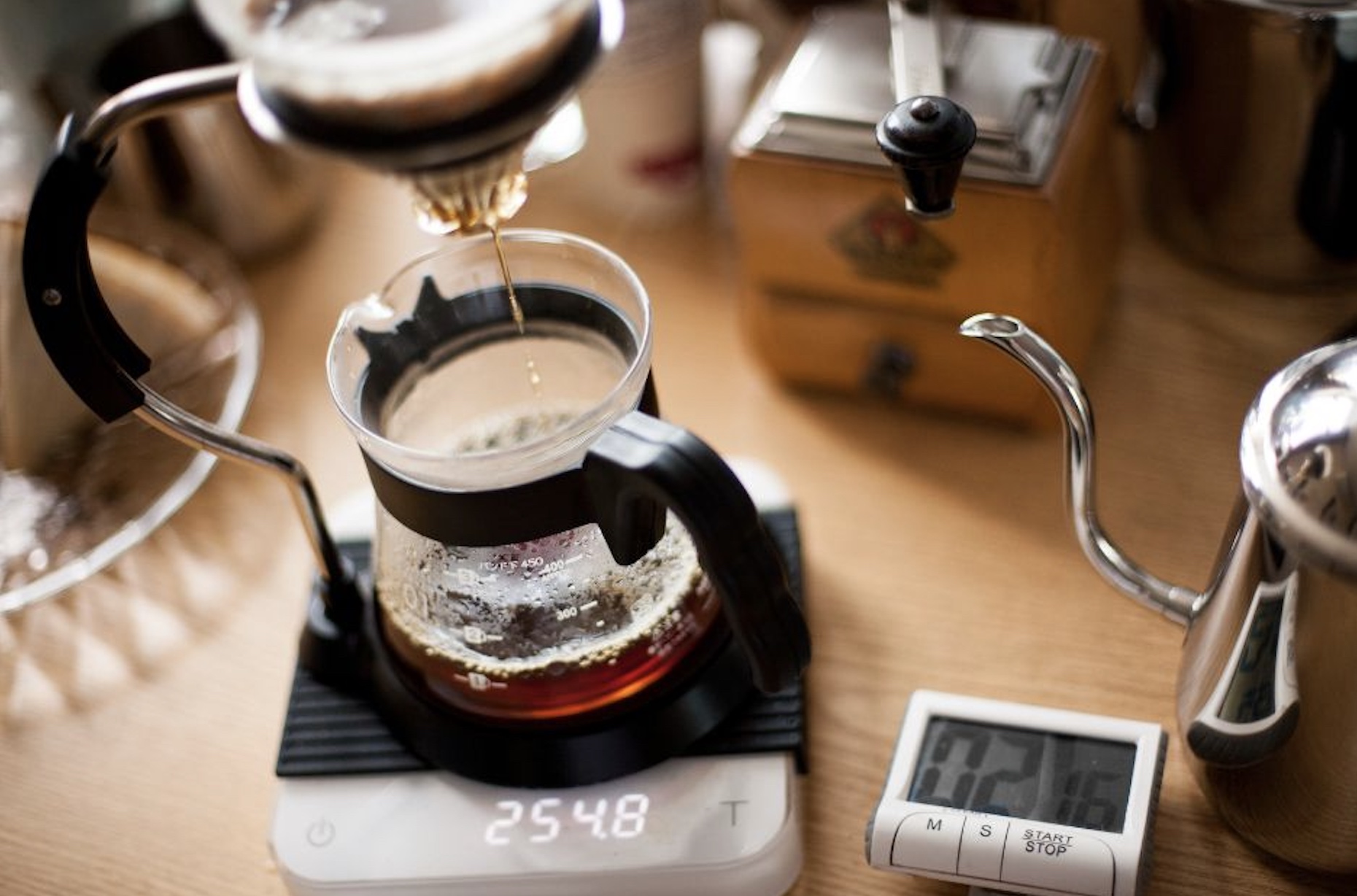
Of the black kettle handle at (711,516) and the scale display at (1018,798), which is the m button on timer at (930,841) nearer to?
the scale display at (1018,798)

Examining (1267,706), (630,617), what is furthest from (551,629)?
(1267,706)

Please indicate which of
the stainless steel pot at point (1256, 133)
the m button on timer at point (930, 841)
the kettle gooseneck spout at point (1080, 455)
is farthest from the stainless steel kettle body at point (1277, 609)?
the stainless steel pot at point (1256, 133)

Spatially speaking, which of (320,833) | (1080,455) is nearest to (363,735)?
(320,833)

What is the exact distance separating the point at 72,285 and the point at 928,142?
0.35m

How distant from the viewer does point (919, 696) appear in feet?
2.18

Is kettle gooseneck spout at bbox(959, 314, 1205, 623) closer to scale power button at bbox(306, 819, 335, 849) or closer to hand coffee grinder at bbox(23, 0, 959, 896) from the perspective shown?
hand coffee grinder at bbox(23, 0, 959, 896)

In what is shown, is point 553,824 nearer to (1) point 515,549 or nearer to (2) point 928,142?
(1) point 515,549

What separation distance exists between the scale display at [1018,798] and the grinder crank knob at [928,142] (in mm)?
245

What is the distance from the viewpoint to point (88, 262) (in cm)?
59

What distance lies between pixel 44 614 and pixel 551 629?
1.18ft

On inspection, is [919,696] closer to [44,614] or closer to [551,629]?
[551,629]

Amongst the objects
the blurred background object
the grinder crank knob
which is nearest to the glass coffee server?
the grinder crank knob

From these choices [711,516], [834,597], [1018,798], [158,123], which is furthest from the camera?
[158,123]

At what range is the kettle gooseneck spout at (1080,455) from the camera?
0.57 metres
